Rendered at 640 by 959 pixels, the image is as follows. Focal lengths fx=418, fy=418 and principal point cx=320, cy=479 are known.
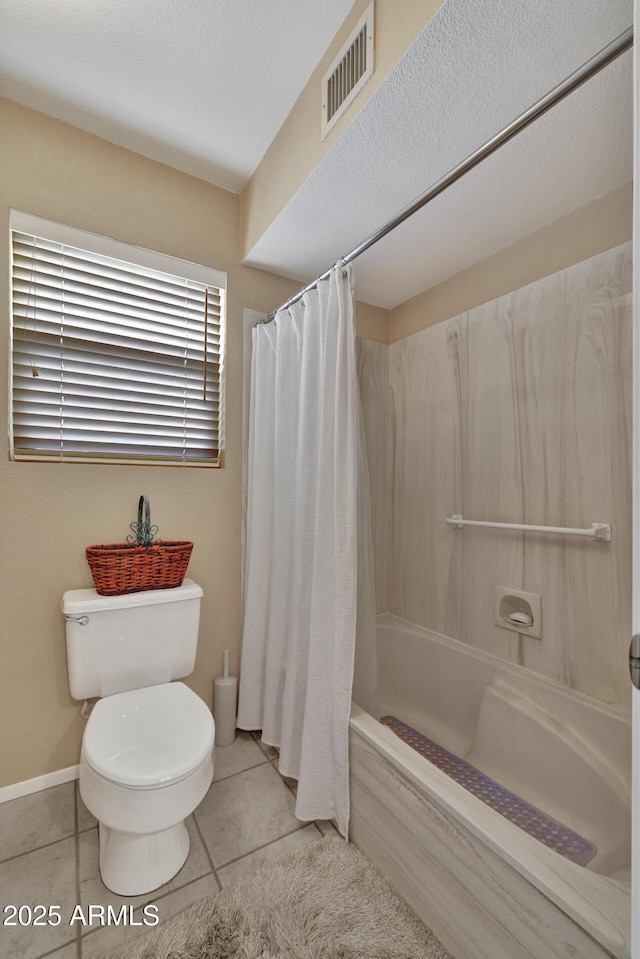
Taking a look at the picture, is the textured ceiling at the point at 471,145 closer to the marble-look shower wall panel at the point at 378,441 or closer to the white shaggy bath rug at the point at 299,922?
the marble-look shower wall panel at the point at 378,441

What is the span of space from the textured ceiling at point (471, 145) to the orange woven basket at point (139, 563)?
4.30 ft

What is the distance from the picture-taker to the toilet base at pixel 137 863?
3.90 feet

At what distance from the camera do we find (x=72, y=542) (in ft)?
5.29

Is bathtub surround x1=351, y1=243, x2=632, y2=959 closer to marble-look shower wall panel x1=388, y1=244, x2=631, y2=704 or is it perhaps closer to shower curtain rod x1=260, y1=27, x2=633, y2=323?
marble-look shower wall panel x1=388, y1=244, x2=631, y2=704

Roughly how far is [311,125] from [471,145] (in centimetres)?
53

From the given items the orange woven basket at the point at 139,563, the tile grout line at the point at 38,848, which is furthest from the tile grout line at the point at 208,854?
the orange woven basket at the point at 139,563

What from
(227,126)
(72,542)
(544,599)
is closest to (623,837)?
(544,599)

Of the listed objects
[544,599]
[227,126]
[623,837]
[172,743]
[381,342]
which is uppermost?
[227,126]

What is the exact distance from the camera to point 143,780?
1085mm

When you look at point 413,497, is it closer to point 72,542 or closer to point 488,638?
point 488,638

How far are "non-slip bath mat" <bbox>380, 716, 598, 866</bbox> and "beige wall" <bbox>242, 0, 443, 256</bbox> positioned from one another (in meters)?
2.11

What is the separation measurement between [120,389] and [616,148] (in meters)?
1.89

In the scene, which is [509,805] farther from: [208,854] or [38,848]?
[38,848]

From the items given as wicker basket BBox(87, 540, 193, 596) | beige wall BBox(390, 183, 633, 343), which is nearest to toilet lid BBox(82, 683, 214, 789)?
wicker basket BBox(87, 540, 193, 596)
